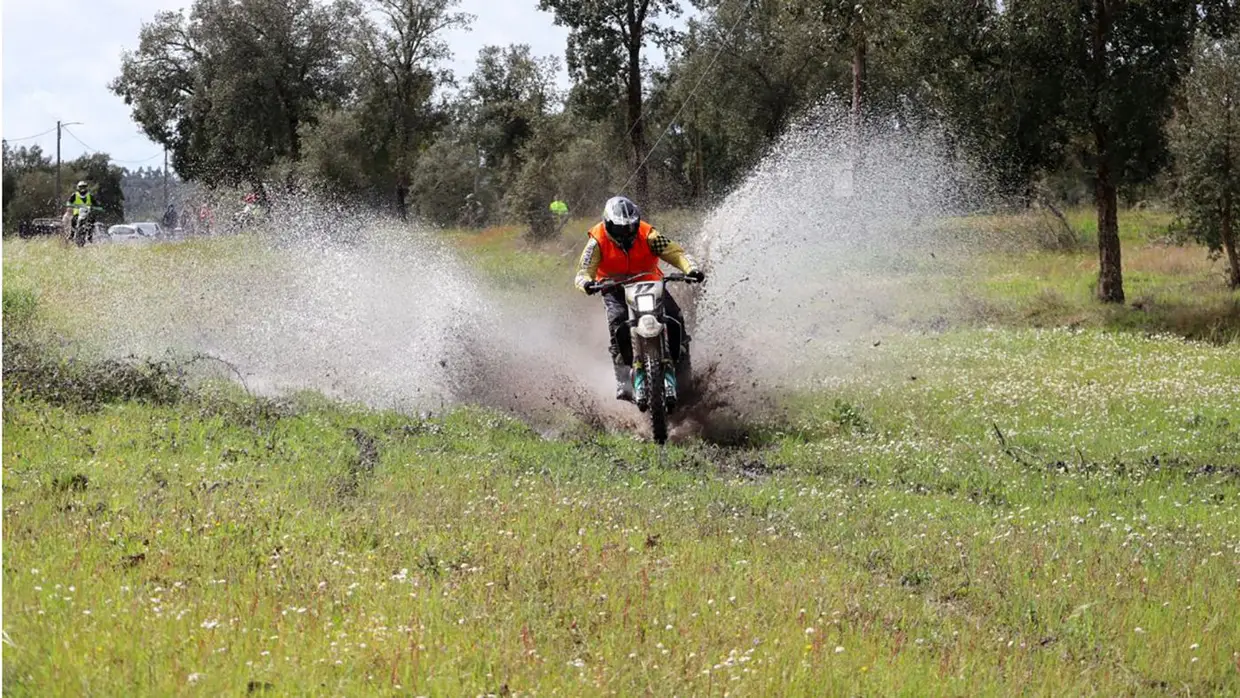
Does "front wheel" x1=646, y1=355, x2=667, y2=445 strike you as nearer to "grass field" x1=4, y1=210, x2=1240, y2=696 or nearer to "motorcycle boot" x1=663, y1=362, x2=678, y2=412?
"motorcycle boot" x1=663, y1=362, x2=678, y2=412

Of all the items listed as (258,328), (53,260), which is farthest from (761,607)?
(53,260)

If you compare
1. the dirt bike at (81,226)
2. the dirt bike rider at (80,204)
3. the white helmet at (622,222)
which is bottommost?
the white helmet at (622,222)

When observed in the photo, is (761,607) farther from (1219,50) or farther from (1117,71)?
(1219,50)

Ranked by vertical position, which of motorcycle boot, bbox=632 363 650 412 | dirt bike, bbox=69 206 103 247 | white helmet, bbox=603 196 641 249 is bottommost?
motorcycle boot, bbox=632 363 650 412

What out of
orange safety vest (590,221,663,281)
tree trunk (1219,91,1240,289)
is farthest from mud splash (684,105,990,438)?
tree trunk (1219,91,1240,289)

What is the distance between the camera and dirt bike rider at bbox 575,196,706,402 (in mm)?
15289

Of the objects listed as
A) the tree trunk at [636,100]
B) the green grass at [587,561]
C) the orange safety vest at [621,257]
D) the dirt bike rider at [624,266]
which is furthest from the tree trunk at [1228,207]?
the orange safety vest at [621,257]

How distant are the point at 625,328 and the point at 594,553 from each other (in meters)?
6.81

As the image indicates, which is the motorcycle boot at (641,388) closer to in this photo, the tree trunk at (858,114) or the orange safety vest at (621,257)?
the orange safety vest at (621,257)

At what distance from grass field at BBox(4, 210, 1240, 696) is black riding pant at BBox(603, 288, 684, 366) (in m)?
1.03

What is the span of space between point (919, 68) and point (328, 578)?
25730 millimetres

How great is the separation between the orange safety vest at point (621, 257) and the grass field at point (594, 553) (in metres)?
2.06

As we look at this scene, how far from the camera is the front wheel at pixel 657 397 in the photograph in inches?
575

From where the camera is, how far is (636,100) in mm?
45812
